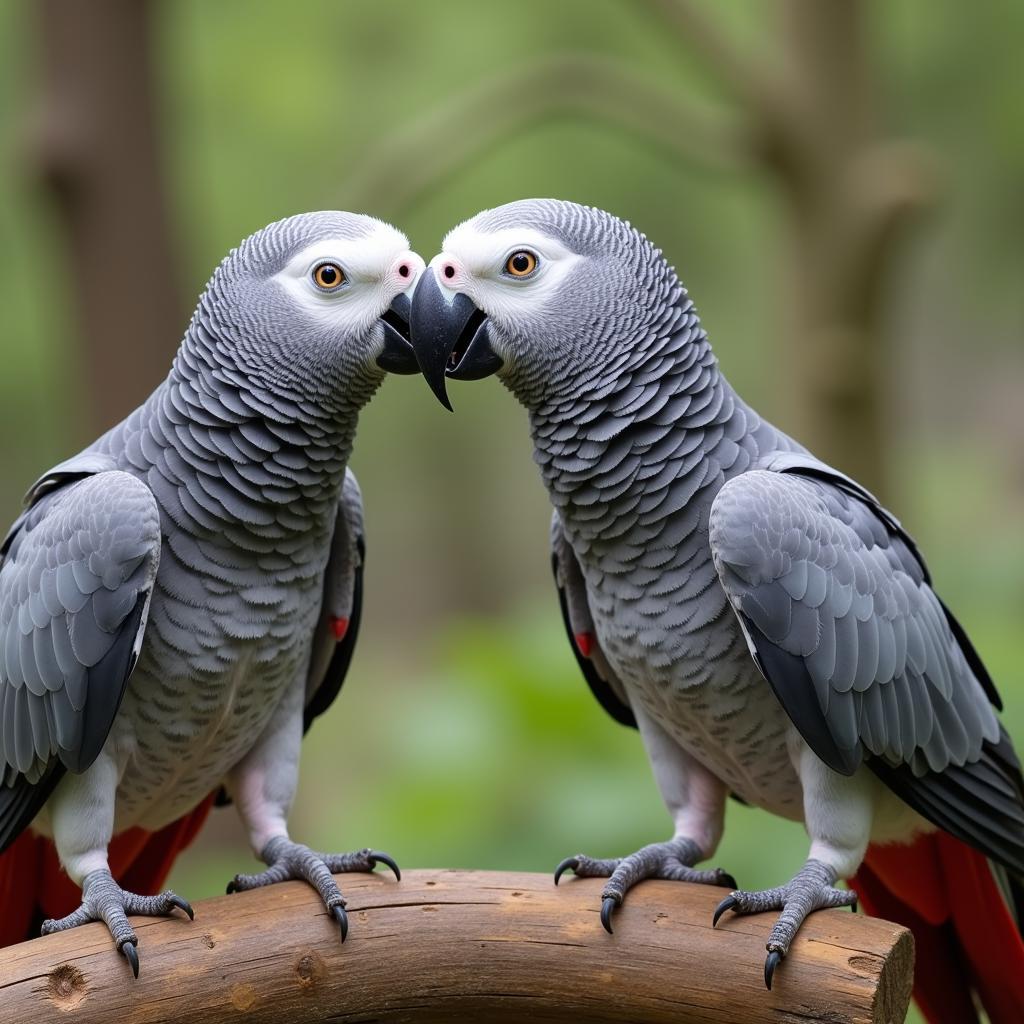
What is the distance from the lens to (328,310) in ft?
6.10

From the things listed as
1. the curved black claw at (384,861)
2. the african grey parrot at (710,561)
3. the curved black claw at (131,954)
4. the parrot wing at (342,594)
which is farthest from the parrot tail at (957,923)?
the curved black claw at (131,954)

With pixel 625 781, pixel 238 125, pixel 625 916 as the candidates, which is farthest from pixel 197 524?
pixel 238 125

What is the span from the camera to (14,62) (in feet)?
19.5

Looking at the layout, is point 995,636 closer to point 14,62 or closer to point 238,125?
point 238,125

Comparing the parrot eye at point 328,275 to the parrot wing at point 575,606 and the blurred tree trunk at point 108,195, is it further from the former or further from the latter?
the blurred tree trunk at point 108,195

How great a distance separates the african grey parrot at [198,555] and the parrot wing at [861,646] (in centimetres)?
60

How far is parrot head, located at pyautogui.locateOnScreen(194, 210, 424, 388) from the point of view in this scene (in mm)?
1855

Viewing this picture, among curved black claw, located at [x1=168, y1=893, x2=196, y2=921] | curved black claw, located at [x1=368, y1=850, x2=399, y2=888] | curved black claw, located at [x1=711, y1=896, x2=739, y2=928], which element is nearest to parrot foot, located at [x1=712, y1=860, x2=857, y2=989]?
curved black claw, located at [x1=711, y1=896, x2=739, y2=928]

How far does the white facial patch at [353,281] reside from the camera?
1854mm

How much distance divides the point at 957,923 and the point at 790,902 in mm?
540

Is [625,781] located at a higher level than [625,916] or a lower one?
higher

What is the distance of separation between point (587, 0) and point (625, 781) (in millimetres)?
3834

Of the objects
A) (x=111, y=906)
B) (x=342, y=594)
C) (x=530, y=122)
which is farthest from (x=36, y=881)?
(x=530, y=122)

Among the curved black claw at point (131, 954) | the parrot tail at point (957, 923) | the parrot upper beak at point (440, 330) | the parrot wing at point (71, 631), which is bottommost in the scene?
the parrot tail at point (957, 923)
